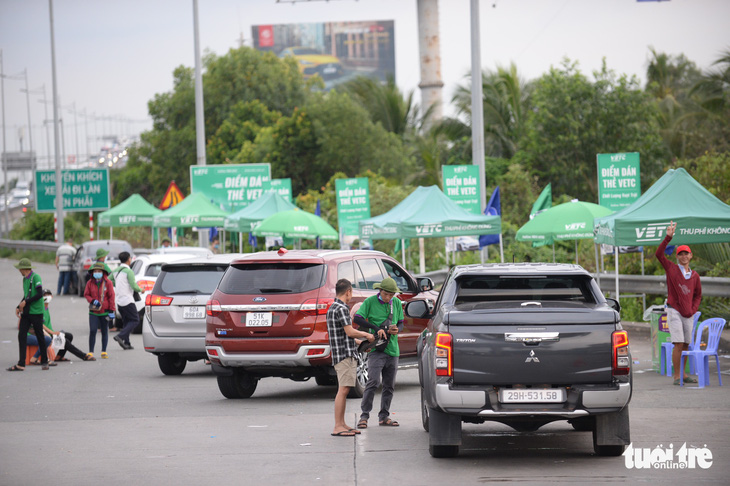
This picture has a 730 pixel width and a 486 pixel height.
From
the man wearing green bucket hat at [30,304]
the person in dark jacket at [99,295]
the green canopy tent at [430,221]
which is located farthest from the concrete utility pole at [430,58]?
the man wearing green bucket hat at [30,304]

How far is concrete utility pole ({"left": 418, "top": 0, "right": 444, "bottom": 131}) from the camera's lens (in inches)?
2621

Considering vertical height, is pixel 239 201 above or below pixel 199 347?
above

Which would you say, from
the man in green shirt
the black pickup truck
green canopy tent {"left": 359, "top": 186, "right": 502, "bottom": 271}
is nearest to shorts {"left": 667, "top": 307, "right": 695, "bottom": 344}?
the man in green shirt

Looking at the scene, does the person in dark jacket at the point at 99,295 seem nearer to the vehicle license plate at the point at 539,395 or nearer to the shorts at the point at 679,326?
the shorts at the point at 679,326

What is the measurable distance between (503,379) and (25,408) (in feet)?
23.4

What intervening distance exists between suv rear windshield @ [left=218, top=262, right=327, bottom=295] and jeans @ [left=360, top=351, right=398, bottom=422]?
2.06 m

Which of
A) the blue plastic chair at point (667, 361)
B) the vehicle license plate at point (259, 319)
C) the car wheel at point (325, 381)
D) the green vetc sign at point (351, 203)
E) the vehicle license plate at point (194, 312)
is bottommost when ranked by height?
the car wheel at point (325, 381)

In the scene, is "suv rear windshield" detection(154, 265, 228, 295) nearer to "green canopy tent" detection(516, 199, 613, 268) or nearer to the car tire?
the car tire

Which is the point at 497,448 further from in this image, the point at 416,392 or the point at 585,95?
the point at 585,95

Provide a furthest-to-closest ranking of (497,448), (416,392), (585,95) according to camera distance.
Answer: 1. (585,95)
2. (416,392)
3. (497,448)

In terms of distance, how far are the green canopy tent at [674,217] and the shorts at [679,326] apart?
7.14ft

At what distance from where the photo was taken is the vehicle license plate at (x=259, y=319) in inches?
488

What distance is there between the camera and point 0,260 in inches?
2088

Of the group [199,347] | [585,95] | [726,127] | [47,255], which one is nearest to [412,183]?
[585,95]
